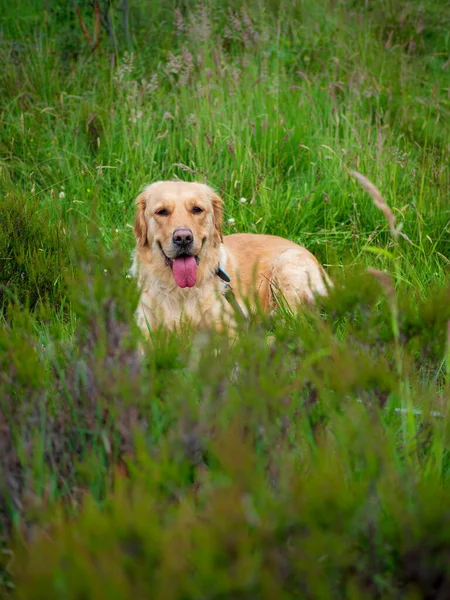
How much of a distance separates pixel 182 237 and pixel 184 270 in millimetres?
222

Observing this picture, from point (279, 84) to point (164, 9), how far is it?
2627mm

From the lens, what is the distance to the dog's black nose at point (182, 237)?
144 inches

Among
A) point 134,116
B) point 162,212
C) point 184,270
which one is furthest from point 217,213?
point 134,116

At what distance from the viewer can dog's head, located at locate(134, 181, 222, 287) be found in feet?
12.3

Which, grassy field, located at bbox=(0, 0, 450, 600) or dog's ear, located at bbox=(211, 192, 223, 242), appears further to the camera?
dog's ear, located at bbox=(211, 192, 223, 242)

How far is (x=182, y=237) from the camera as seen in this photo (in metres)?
3.68

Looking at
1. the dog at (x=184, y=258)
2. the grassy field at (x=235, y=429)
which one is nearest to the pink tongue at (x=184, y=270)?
the dog at (x=184, y=258)

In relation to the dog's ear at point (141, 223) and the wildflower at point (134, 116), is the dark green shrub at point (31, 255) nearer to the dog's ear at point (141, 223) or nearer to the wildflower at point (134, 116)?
the dog's ear at point (141, 223)

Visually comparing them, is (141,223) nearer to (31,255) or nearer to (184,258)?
(184,258)

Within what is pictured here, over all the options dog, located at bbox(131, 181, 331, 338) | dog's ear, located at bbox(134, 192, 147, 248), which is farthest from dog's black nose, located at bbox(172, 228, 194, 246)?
dog's ear, located at bbox(134, 192, 147, 248)

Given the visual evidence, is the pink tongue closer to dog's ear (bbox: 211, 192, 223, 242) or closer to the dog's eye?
the dog's eye

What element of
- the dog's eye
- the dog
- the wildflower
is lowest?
the dog

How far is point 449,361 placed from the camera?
1.80 m

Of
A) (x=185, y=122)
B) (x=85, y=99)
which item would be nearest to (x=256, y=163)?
(x=185, y=122)
